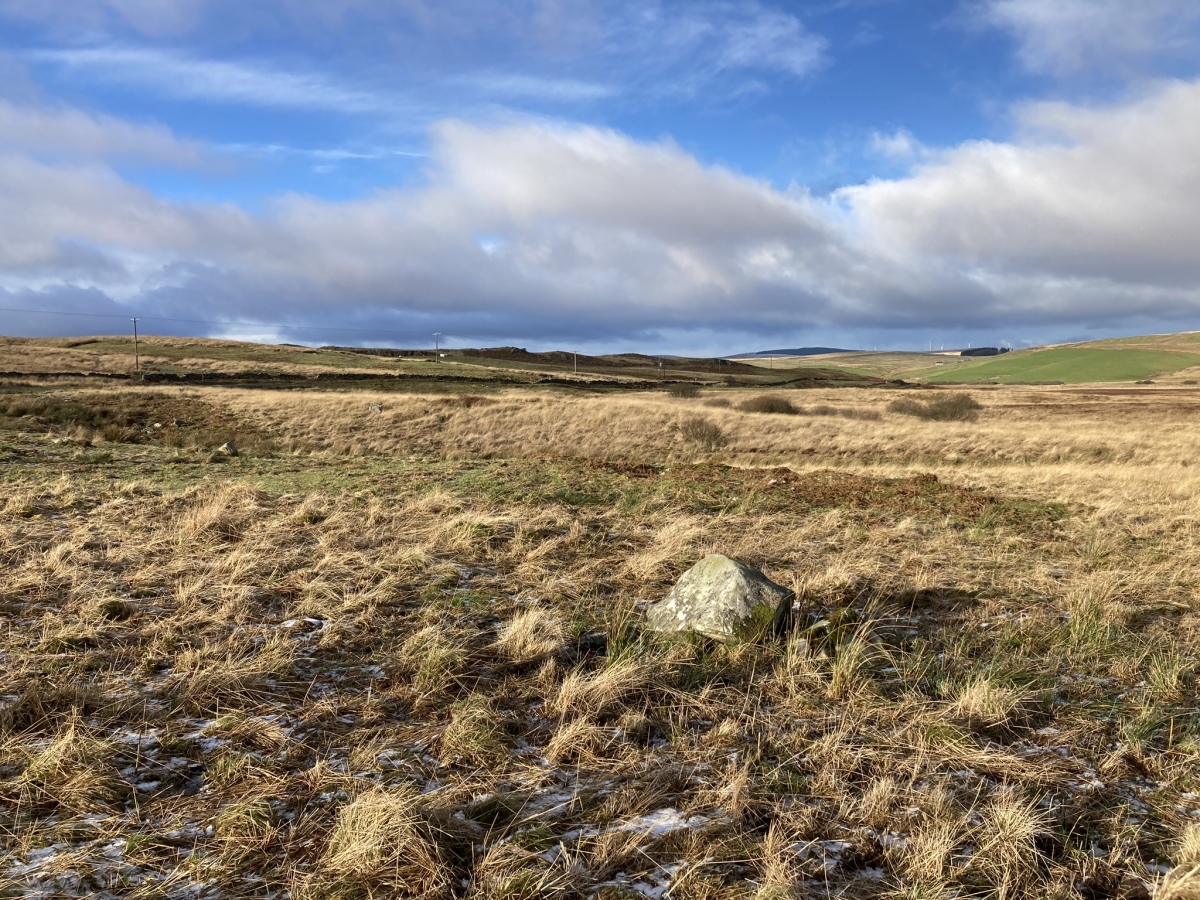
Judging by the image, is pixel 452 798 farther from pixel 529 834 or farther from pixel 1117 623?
pixel 1117 623

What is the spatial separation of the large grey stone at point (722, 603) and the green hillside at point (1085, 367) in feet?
431

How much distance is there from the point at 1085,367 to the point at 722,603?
150 metres

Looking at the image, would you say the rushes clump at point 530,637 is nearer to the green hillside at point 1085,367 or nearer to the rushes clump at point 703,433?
the rushes clump at point 703,433

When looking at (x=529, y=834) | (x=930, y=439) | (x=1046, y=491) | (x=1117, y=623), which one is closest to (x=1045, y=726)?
(x=1117, y=623)

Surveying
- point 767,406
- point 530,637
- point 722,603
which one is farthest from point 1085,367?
point 530,637

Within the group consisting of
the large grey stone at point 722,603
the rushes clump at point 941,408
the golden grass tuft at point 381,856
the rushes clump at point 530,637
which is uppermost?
the rushes clump at point 941,408

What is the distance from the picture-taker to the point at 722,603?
19.2ft

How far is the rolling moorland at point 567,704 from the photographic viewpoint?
10.7 ft

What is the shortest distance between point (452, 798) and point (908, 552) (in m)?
7.23

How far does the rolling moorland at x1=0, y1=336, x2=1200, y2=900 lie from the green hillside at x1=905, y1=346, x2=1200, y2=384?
129 m

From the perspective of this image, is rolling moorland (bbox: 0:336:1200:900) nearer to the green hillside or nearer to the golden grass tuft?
the golden grass tuft

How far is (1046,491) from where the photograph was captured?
48.8 feet

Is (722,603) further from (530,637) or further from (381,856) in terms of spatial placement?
(381,856)

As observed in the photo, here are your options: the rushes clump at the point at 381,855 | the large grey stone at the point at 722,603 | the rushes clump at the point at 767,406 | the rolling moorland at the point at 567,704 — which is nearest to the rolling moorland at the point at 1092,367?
the rushes clump at the point at 767,406
